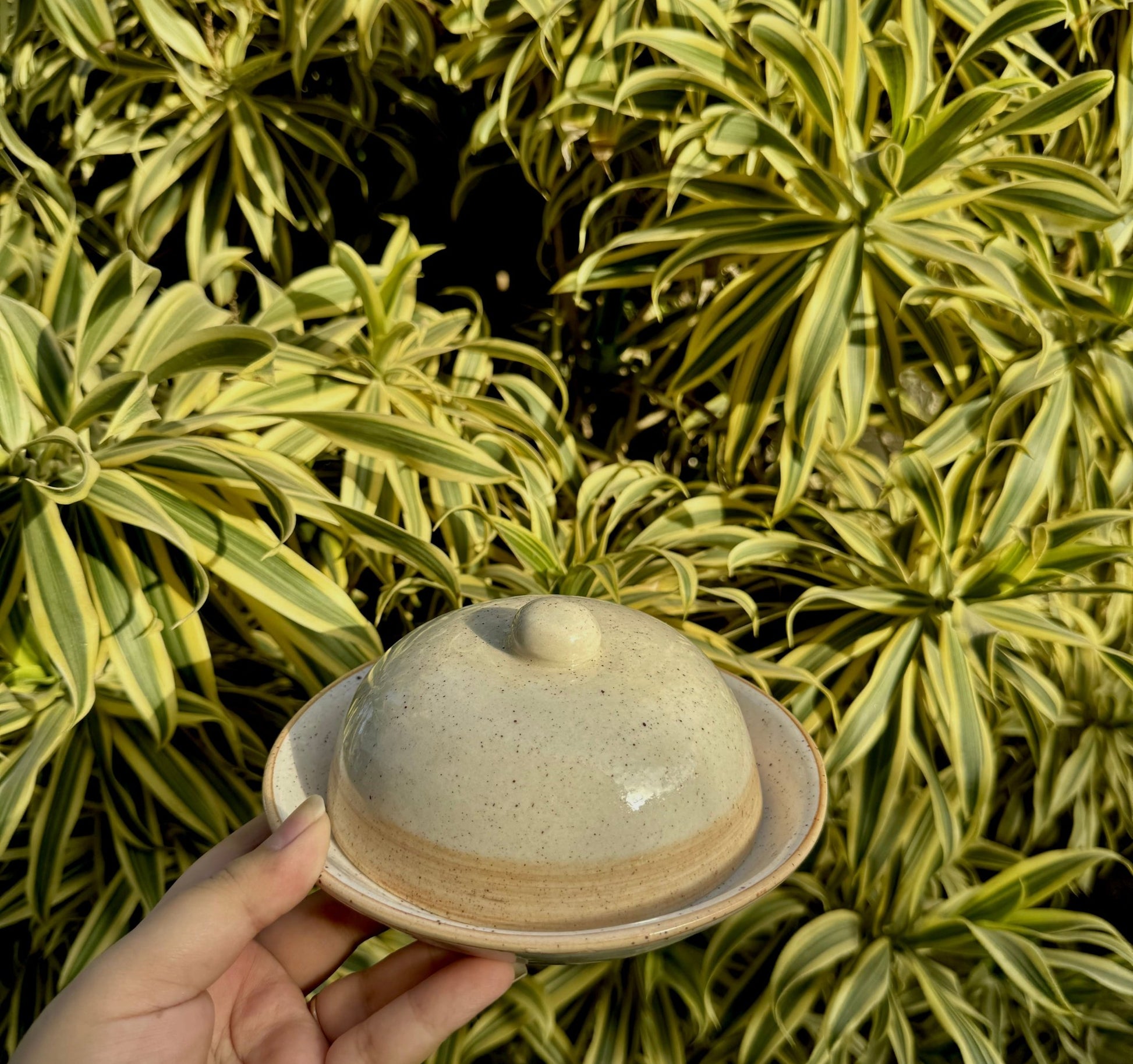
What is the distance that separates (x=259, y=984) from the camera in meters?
0.96

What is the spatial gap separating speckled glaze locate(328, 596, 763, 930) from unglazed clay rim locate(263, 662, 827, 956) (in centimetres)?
2

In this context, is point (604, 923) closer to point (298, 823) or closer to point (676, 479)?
point (298, 823)

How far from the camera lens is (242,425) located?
3.74ft

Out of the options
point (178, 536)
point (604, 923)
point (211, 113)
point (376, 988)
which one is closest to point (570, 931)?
point (604, 923)

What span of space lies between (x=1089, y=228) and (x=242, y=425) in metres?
0.98

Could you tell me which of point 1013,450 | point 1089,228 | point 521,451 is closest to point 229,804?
point 521,451

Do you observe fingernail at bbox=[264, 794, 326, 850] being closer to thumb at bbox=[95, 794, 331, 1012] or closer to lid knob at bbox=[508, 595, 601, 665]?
thumb at bbox=[95, 794, 331, 1012]

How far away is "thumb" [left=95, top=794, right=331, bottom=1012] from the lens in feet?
2.37

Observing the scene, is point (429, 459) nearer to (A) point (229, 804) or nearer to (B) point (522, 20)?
(A) point (229, 804)

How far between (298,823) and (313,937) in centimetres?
31

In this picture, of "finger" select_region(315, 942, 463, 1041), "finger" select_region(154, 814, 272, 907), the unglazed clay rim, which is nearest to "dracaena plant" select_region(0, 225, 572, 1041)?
"finger" select_region(154, 814, 272, 907)

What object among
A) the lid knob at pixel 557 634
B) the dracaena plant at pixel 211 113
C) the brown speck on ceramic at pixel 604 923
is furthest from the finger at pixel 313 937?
the dracaena plant at pixel 211 113

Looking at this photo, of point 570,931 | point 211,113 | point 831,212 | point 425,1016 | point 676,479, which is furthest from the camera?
point 211,113

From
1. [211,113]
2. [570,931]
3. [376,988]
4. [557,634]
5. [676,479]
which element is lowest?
[376,988]
